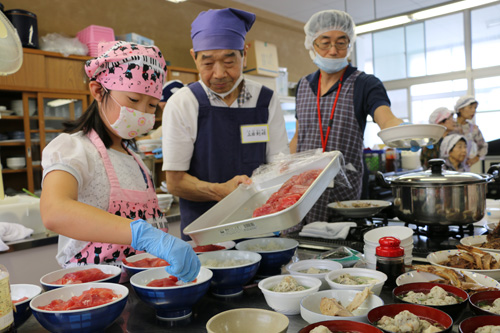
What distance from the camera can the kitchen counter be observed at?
3.37 ft

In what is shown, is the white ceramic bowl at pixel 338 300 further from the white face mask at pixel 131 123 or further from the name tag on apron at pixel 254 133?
the name tag on apron at pixel 254 133

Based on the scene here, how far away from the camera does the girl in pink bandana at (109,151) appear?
1.33 m

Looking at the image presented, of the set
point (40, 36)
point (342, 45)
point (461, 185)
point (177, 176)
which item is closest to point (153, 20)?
point (40, 36)

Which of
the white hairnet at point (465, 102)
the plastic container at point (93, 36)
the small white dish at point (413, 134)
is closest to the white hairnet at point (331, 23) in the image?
the small white dish at point (413, 134)

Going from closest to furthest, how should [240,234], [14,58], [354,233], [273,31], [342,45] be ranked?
[14,58] < [240,234] < [354,233] < [342,45] < [273,31]

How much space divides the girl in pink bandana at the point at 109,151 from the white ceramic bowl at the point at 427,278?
2.71 feet

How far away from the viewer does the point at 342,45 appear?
8.41 ft

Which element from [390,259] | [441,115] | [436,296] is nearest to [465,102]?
[441,115]

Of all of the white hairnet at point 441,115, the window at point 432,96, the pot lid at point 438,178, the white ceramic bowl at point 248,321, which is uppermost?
the window at point 432,96

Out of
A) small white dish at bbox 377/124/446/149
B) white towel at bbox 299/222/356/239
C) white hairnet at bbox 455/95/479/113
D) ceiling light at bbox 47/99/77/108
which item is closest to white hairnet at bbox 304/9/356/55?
small white dish at bbox 377/124/446/149

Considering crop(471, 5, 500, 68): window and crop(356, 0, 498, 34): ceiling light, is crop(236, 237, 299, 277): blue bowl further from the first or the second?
crop(471, 5, 500, 68): window

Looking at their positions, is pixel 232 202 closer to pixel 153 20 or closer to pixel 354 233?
pixel 354 233

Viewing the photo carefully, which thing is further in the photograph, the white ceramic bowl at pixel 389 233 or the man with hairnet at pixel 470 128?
the man with hairnet at pixel 470 128

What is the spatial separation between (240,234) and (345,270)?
343 mm
